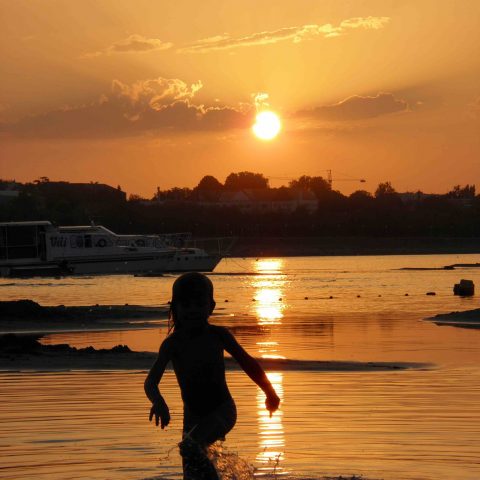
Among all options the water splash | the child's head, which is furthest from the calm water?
the child's head

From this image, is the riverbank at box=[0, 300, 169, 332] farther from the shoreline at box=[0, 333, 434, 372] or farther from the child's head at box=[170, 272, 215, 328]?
the child's head at box=[170, 272, 215, 328]

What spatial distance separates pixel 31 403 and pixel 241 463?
7.10 metres

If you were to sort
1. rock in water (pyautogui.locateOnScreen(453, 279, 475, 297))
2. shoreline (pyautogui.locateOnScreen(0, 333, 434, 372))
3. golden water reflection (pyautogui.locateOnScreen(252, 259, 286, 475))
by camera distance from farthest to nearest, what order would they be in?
rock in water (pyautogui.locateOnScreen(453, 279, 475, 297)) → shoreline (pyautogui.locateOnScreen(0, 333, 434, 372)) → golden water reflection (pyautogui.locateOnScreen(252, 259, 286, 475))

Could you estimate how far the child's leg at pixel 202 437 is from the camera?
7836 mm

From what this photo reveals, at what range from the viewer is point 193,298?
25.9 ft

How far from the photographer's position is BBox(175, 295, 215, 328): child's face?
790 cm

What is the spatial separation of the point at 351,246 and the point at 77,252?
103 meters

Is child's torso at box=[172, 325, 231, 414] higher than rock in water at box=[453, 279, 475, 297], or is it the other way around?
child's torso at box=[172, 325, 231, 414]

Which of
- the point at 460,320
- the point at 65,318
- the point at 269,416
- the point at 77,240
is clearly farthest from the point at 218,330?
the point at 77,240

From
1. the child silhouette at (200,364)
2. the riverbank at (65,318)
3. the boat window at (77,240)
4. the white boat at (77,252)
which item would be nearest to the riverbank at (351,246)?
the white boat at (77,252)

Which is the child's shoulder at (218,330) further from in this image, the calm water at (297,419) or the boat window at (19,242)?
the boat window at (19,242)

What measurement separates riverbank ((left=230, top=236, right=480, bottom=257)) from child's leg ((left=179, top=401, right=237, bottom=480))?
551ft

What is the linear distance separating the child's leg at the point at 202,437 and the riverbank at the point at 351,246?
168m

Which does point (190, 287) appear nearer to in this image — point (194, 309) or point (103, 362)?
point (194, 309)
